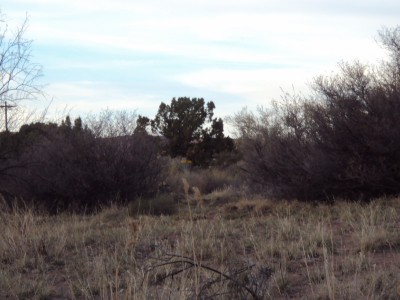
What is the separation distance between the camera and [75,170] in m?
17.7

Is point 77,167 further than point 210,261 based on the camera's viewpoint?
Yes

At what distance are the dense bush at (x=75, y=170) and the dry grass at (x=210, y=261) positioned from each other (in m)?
6.57

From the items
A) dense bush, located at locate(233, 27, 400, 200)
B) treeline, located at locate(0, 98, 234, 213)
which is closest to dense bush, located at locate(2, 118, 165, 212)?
treeline, located at locate(0, 98, 234, 213)

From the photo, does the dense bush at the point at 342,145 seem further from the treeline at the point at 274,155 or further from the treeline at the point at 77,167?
the treeline at the point at 77,167

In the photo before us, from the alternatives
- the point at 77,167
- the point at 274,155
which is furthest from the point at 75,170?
the point at 274,155

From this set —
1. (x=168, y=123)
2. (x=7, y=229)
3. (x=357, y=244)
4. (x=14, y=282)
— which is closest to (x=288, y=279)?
(x=357, y=244)

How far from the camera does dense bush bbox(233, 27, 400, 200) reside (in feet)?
44.3

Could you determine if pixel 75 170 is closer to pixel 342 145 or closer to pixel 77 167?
pixel 77 167

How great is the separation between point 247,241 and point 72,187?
10.3m

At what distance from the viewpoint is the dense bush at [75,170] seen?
17.7 meters

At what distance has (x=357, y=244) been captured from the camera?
7.60 m

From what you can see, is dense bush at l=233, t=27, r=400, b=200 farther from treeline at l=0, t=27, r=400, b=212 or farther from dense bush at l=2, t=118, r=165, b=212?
dense bush at l=2, t=118, r=165, b=212

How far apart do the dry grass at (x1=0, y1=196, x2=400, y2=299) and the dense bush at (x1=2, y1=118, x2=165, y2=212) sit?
21.5 ft

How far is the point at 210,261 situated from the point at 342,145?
24.7 feet
